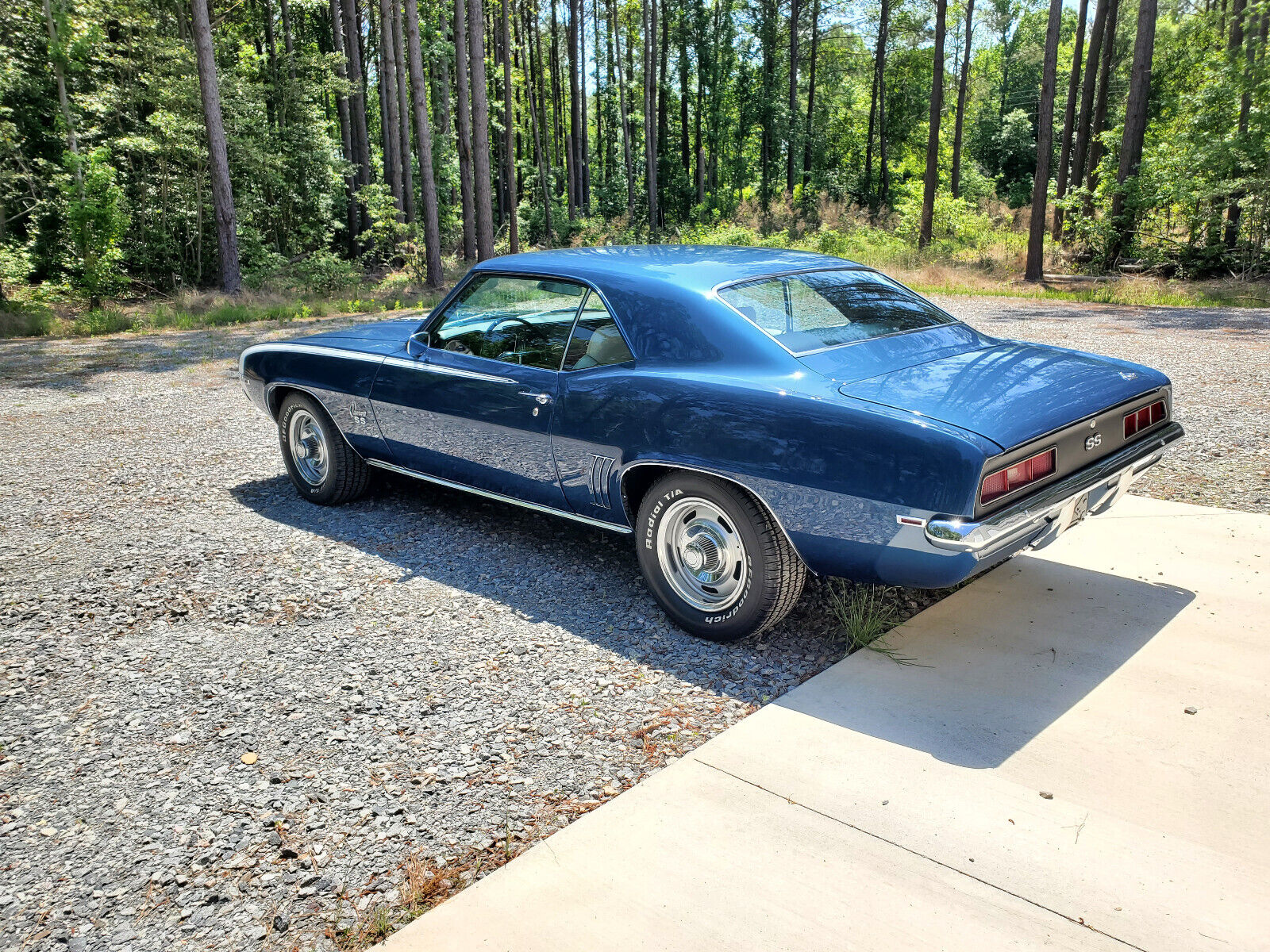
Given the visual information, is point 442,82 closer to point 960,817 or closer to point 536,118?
point 536,118

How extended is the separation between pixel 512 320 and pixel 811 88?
45975mm

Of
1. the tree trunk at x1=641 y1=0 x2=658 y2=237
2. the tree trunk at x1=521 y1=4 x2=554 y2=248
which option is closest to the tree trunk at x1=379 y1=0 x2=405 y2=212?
the tree trunk at x1=521 y1=4 x2=554 y2=248

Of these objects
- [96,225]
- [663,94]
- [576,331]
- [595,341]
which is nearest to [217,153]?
[96,225]

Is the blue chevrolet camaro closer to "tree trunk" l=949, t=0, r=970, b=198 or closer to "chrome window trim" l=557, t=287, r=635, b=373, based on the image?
"chrome window trim" l=557, t=287, r=635, b=373

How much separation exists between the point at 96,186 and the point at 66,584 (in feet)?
49.9

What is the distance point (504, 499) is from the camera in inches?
173

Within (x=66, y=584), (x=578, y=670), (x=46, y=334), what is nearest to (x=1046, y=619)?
(x=578, y=670)

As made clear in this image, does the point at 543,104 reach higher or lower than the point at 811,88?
lower

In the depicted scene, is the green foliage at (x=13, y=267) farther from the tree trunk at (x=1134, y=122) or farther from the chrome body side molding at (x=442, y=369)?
the tree trunk at (x=1134, y=122)

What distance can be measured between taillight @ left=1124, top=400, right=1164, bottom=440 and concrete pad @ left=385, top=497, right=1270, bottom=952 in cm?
78

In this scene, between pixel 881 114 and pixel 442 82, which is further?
pixel 881 114

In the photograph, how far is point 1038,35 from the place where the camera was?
56.8 m

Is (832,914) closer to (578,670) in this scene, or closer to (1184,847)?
(1184,847)

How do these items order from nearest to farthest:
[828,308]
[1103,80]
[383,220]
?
[828,308]
[1103,80]
[383,220]
